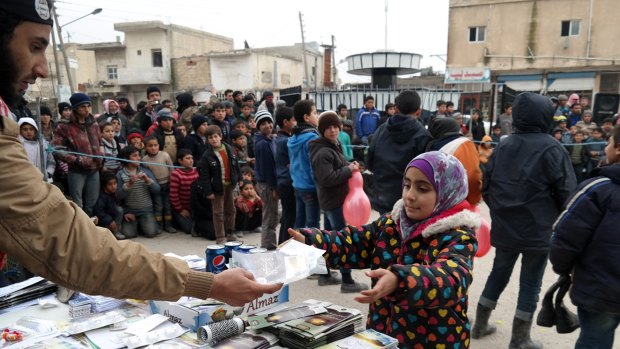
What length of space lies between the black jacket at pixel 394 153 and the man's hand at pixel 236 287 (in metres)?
2.75

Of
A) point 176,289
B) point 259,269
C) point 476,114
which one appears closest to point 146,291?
point 176,289

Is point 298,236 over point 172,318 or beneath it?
over

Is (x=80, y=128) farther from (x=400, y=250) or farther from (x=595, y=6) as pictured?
(x=595, y=6)

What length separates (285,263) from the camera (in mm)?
1839

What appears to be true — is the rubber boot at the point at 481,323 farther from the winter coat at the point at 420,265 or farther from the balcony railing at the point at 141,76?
the balcony railing at the point at 141,76

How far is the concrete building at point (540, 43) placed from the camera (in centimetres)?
2391

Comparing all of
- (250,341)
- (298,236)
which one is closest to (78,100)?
(298,236)

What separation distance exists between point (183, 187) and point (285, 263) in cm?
540

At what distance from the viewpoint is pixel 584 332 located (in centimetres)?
268

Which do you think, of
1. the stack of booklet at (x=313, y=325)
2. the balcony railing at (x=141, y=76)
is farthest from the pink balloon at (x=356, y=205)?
the balcony railing at (x=141, y=76)

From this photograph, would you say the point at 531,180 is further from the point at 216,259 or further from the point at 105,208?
the point at 105,208

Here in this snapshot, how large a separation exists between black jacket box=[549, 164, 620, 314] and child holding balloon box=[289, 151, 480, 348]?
32.1 inches

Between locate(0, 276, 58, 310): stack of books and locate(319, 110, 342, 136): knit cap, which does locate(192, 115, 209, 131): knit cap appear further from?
locate(0, 276, 58, 310): stack of books

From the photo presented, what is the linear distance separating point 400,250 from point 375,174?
2.35 m
